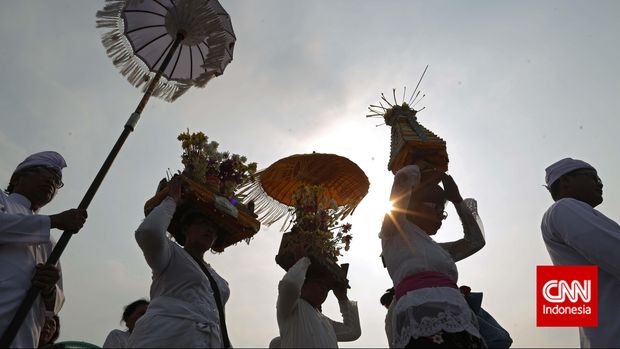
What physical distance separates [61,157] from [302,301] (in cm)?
260

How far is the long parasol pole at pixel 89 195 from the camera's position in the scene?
3.17m

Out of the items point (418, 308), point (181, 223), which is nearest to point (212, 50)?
point (181, 223)

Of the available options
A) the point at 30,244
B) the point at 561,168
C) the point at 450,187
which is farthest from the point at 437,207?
the point at 30,244

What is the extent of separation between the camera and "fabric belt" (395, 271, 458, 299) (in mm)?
3168

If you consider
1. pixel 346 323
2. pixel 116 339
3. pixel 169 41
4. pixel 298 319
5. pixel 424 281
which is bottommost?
pixel 116 339

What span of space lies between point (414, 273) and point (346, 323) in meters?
1.46

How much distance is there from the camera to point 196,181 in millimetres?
4316

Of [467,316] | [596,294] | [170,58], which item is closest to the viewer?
[467,316]

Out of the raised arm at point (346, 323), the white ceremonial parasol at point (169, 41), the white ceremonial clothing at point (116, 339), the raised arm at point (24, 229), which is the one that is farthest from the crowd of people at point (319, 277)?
the white ceremonial parasol at point (169, 41)

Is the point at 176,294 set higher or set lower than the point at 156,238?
lower

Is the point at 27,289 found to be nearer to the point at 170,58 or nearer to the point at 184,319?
the point at 184,319

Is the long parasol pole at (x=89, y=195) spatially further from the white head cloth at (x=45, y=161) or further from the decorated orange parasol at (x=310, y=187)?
the decorated orange parasol at (x=310, y=187)

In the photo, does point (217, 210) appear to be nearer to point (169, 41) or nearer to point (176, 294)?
point (176, 294)

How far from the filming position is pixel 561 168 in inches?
160
